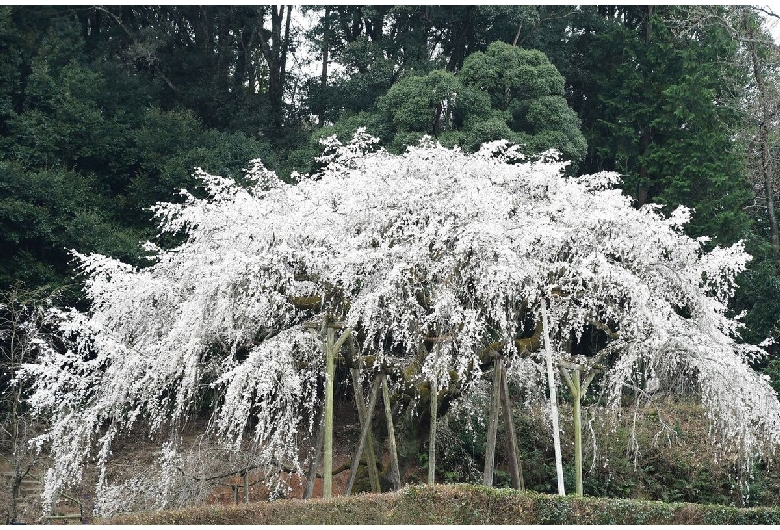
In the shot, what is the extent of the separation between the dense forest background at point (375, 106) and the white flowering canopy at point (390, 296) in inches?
253

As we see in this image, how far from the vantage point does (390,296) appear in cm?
855

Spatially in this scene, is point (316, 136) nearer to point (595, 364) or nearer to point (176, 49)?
point (176, 49)

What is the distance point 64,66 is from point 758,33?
1590 centimetres

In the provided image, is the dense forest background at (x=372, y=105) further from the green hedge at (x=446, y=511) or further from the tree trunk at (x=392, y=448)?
the tree trunk at (x=392, y=448)

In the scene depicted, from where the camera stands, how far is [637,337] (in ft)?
29.9

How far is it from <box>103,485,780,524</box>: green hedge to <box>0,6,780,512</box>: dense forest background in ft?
25.0

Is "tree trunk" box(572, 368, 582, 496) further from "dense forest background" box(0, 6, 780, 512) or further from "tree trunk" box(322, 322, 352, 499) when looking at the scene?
"dense forest background" box(0, 6, 780, 512)

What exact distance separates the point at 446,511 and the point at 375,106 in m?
13.6

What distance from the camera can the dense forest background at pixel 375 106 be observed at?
16.8m

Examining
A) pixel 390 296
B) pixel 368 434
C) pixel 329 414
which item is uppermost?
pixel 390 296

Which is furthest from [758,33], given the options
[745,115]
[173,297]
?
[173,297]

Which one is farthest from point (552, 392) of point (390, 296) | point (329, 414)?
point (329, 414)

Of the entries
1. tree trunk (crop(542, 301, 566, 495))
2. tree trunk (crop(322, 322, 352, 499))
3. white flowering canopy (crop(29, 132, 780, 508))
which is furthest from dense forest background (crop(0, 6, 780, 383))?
tree trunk (crop(322, 322, 352, 499))

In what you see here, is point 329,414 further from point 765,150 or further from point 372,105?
point 765,150
